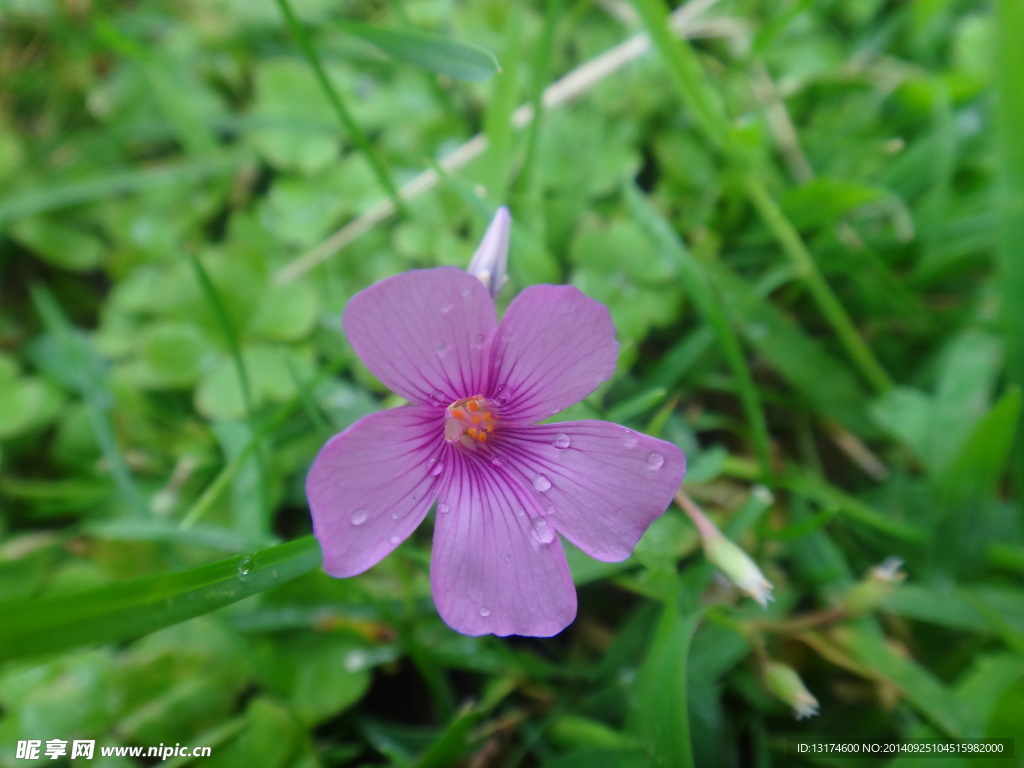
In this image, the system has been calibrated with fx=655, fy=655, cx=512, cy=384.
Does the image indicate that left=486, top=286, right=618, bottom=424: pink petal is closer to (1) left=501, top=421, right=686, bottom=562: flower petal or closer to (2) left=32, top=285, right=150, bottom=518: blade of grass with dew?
(1) left=501, top=421, right=686, bottom=562: flower petal

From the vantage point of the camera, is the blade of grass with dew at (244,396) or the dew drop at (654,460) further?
the blade of grass with dew at (244,396)

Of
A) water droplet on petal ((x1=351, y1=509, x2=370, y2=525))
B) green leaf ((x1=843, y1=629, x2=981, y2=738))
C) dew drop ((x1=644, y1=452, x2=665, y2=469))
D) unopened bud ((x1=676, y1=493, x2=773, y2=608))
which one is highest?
dew drop ((x1=644, y1=452, x2=665, y2=469))

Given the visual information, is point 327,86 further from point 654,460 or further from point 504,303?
point 654,460

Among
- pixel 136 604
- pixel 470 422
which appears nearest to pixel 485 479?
pixel 470 422

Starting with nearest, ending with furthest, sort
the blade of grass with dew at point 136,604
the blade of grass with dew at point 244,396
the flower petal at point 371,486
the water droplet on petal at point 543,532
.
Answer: the blade of grass with dew at point 136,604 → the flower petal at point 371,486 → the water droplet on petal at point 543,532 → the blade of grass with dew at point 244,396

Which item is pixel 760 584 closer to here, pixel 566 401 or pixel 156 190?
pixel 566 401

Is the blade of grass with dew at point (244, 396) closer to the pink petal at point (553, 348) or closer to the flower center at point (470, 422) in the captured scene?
the flower center at point (470, 422)

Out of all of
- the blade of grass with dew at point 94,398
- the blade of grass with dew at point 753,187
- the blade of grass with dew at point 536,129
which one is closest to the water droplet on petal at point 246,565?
the blade of grass with dew at point 94,398

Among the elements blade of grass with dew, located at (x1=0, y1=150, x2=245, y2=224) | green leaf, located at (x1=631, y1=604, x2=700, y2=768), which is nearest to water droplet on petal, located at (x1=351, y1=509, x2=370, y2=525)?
green leaf, located at (x1=631, y1=604, x2=700, y2=768)
